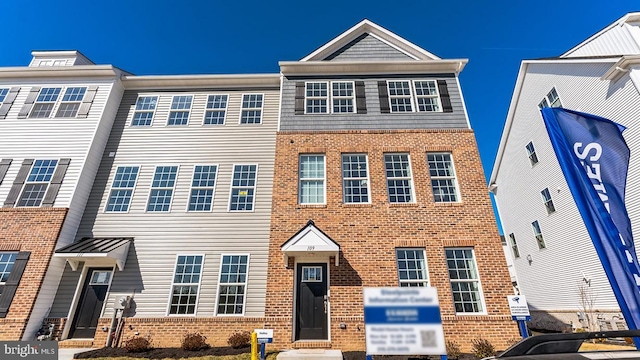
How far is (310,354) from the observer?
8023 mm

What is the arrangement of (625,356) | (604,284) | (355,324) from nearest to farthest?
1. (625,356)
2. (355,324)
3. (604,284)

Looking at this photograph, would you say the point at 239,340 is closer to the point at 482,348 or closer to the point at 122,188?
the point at 482,348

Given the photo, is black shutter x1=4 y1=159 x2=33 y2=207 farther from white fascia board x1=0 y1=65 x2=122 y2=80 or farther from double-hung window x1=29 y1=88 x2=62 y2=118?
white fascia board x1=0 y1=65 x2=122 y2=80

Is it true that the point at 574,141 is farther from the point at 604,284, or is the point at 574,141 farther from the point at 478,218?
the point at 604,284

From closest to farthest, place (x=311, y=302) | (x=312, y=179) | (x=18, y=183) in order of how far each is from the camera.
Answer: (x=311, y=302) → (x=312, y=179) → (x=18, y=183)

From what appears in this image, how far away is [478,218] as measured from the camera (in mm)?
10203

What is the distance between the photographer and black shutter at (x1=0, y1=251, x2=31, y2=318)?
9.25 metres

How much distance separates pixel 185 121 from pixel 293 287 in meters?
9.18

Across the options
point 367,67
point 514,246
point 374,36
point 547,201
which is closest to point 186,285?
point 367,67

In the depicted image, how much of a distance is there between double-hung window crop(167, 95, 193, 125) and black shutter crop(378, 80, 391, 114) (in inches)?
354

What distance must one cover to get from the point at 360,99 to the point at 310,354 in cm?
997

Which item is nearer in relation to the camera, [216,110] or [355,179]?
[355,179]

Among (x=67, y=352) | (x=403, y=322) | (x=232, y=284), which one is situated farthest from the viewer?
(x=232, y=284)

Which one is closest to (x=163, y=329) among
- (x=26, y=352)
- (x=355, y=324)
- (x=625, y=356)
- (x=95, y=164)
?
(x=26, y=352)
